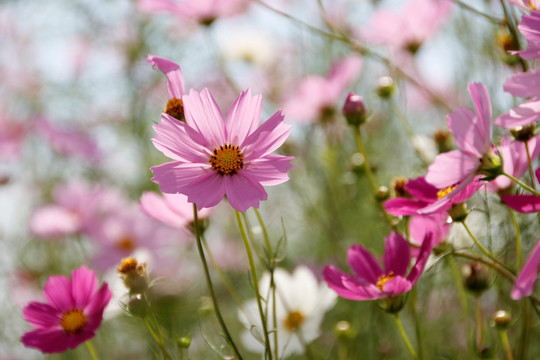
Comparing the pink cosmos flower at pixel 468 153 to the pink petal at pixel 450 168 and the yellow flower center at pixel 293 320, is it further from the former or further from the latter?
the yellow flower center at pixel 293 320

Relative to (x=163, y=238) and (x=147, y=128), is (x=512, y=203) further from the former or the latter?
(x=147, y=128)

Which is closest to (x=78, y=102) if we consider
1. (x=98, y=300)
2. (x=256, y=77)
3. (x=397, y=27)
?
(x=256, y=77)

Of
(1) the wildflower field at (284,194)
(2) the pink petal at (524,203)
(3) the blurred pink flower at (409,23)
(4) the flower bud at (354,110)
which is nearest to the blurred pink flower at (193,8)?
(1) the wildflower field at (284,194)

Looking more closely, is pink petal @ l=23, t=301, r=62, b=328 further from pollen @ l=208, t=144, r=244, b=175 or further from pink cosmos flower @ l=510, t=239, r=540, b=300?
pink cosmos flower @ l=510, t=239, r=540, b=300

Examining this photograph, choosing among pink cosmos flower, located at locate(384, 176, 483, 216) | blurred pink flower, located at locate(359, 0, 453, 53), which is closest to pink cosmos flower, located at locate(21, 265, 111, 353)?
pink cosmos flower, located at locate(384, 176, 483, 216)

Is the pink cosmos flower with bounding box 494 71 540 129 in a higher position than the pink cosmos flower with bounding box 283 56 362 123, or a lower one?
lower
